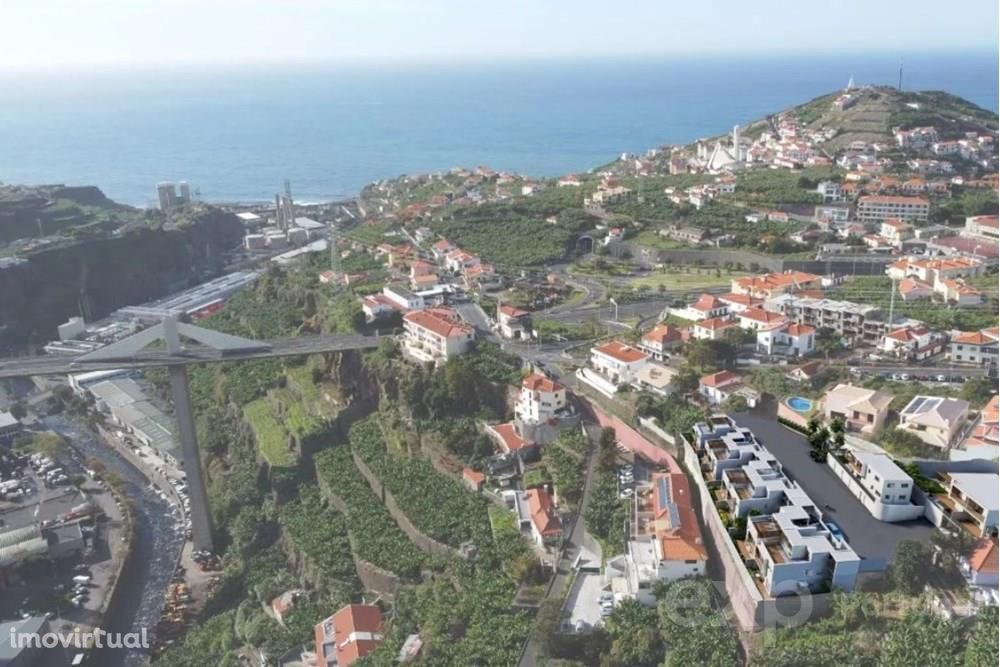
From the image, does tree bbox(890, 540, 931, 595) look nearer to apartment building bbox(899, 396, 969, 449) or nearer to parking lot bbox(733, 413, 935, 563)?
parking lot bbox(733, 413, 935, 563)

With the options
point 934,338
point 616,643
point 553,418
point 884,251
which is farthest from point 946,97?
point 616,643

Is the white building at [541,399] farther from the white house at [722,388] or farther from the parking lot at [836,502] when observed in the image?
the parking lot at [836,502]

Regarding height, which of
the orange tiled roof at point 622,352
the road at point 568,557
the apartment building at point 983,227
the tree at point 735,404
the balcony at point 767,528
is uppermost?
the apartment building at point 983,227

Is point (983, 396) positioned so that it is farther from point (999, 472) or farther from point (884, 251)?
point (884, 251)

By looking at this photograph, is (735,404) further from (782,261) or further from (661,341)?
(782,261)

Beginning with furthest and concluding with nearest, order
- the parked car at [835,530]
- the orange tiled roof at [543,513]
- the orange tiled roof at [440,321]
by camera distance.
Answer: the orange tiled roof at [440,321], the orange tiled roof at [543,513], the parked car at [835,530]

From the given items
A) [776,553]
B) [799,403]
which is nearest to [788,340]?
[799,403]

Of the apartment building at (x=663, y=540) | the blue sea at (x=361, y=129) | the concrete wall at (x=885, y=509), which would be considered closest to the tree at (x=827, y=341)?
the concrete wall at (x=885, y=509)
